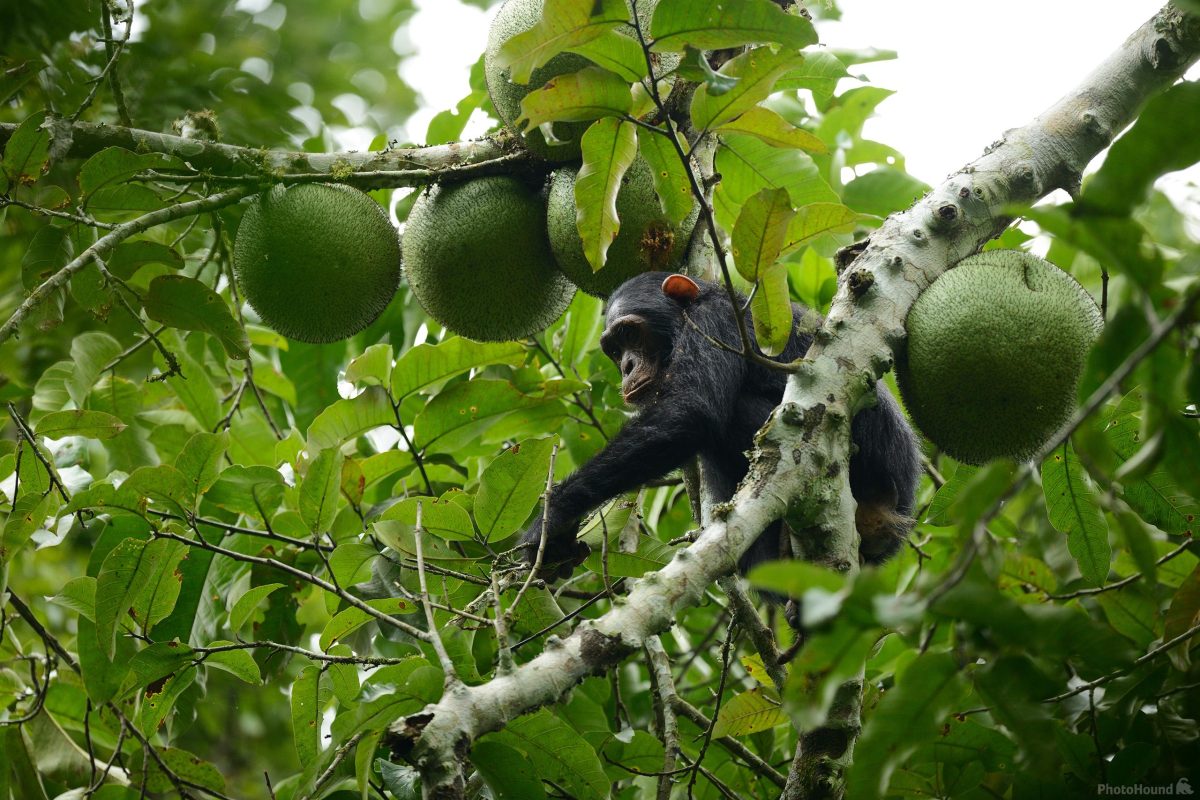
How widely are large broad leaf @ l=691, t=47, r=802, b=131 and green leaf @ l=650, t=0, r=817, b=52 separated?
0.08m

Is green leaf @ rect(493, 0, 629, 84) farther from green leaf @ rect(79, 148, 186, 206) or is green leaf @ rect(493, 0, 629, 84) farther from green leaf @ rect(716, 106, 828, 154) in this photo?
green leaf @ rect(79, 148, 186, 206)

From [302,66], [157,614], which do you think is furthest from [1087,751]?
[302,66]

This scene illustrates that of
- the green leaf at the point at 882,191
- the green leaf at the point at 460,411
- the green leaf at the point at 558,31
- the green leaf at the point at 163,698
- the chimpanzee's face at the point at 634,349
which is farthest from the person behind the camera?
the green leaf at the point at 882,191

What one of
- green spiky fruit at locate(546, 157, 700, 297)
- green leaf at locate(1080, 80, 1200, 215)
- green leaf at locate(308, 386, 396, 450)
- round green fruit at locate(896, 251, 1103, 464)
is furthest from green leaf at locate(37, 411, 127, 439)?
green leaf at locate(1080, 80, 1200, 215)

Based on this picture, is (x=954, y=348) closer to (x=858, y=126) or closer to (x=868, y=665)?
(x=868, y=665)

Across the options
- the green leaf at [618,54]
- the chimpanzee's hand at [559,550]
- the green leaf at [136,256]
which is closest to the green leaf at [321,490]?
the chimpanzee's hand at [559,550]

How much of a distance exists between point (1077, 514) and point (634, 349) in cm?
168

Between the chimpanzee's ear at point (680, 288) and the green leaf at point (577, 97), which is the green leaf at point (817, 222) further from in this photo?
the chimpanzee's ear at point (680, 288)

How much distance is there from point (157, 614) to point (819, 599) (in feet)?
7.08

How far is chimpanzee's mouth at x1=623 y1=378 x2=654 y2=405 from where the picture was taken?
361 cm

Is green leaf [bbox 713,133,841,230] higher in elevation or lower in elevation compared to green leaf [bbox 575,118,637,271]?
lower

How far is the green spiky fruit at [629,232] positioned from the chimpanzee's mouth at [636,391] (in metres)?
0.55

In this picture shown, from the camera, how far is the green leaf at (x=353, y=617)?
241 centimetres

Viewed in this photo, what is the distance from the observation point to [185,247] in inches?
163
